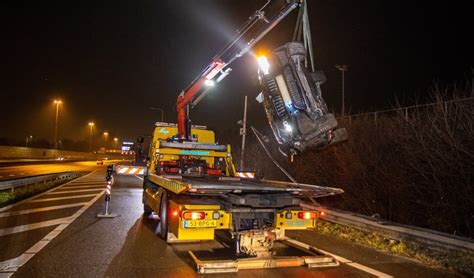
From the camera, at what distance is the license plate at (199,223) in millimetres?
7020

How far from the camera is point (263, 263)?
22.9 ft

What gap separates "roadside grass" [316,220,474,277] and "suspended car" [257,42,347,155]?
111 inches

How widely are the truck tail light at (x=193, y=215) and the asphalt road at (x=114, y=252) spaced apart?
80cm

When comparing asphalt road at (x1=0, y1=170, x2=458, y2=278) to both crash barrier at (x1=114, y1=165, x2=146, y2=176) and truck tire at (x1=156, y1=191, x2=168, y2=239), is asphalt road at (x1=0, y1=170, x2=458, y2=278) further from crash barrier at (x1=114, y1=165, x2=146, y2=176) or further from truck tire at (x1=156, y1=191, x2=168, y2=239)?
crash barrier at (x1=114, y1=165, x2=146, y2=176)

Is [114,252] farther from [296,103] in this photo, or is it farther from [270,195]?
[296,103]

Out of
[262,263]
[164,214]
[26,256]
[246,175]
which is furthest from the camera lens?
[246,175]

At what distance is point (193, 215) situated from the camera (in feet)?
23.2

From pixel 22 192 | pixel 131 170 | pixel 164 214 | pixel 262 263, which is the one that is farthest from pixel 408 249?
pixel 22 192

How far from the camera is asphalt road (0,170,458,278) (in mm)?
6629

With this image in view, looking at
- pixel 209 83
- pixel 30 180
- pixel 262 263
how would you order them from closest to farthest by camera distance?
A: 1. pixel 262 263
2. pixel 209 83
3. pixel 30 180

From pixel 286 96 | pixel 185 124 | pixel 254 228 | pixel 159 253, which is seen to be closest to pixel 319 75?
pixel 286 96

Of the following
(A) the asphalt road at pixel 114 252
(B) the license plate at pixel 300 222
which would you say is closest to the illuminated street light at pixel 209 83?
(A) the asphalt road at pixel 114 252

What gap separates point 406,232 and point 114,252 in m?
5.66

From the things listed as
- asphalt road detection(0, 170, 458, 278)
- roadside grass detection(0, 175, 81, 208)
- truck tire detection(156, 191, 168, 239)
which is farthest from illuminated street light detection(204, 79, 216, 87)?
roadside grass detection(0, 175, 81, 208)
